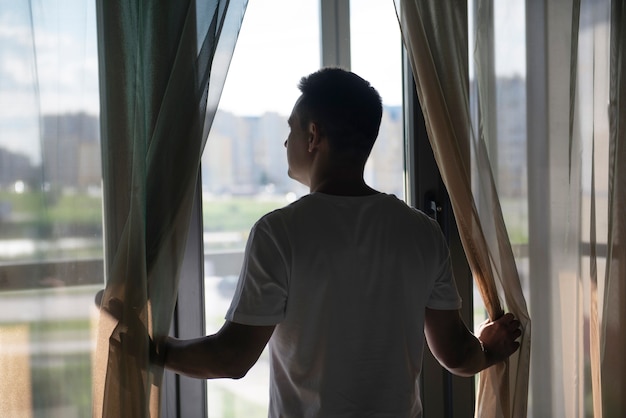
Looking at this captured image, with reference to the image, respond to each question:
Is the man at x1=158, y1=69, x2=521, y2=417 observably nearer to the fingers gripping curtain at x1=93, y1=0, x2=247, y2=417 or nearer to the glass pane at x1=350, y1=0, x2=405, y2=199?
the fingers gripping curtain at x1=93, y1=0, x2=247, y2=417

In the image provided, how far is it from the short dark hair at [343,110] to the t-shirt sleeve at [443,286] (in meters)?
0.25

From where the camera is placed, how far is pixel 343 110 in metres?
1.41

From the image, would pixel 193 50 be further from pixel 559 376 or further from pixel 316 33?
pixel 559 376

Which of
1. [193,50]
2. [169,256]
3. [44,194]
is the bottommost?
[169,256]

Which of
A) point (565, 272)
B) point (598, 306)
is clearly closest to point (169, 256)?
point (565, 272)

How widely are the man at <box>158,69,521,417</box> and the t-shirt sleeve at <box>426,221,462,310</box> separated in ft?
0.09

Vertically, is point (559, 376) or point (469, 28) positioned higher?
point (469, 28)

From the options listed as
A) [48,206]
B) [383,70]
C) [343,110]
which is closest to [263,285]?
[343,110]

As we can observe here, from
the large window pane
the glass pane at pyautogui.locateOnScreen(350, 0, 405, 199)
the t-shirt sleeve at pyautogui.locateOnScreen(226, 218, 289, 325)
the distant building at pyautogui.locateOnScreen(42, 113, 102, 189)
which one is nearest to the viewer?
the t-shirt sleeve at pyautogui.locateOnScreen(226, 218, 289, 325)

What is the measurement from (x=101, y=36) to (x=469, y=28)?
0.95 m

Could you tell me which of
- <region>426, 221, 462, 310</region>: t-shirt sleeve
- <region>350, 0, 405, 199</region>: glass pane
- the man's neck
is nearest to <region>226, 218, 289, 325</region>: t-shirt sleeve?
the man's neck

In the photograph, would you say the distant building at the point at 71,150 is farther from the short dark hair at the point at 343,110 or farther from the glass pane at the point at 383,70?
the glass pane at the point at 383,70

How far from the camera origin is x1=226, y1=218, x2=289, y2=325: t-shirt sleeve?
1.34 meters

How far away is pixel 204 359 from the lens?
140cm
